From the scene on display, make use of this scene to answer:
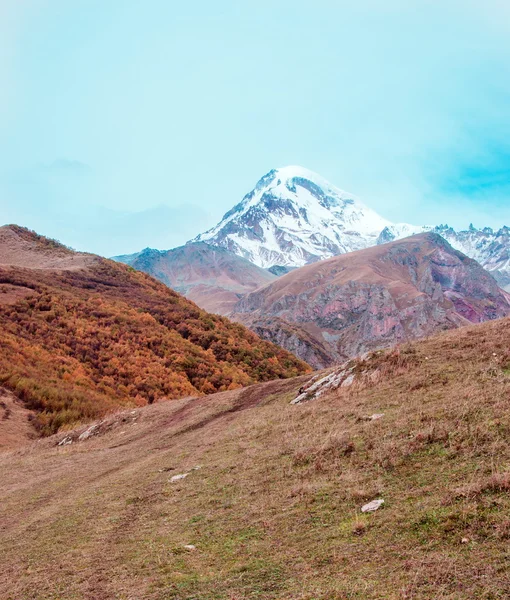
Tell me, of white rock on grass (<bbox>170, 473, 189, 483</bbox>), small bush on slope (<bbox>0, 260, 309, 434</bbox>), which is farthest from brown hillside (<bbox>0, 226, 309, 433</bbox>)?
white rock on grass (<bbox>170, 473, 189, 483</bbox>)

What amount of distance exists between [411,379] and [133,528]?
7927mm

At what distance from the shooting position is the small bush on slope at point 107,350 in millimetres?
28656

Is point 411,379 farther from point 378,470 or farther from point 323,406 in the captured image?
point 378,470

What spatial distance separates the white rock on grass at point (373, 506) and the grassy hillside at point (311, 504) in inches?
4.4

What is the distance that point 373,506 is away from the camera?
23.0 feet

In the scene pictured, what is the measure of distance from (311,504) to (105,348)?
105ft

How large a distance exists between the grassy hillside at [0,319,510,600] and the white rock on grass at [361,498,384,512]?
0.37ft

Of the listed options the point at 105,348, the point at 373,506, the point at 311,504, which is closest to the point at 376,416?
the point at 311,504

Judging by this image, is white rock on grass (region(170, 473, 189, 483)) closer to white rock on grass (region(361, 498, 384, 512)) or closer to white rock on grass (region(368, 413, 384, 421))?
white rock on grass (region(368, 413, 384, 421))

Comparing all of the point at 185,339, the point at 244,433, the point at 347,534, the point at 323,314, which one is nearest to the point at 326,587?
the point at 347,534

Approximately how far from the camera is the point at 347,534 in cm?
649

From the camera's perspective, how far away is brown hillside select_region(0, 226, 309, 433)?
2884 centimetres

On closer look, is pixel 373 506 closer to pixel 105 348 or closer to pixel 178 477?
pixel 178 477

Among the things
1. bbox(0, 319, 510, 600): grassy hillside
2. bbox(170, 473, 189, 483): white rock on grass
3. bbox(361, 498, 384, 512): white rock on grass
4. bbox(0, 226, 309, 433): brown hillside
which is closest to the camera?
bbox(0, 319, 510, 600): grassy hillside
